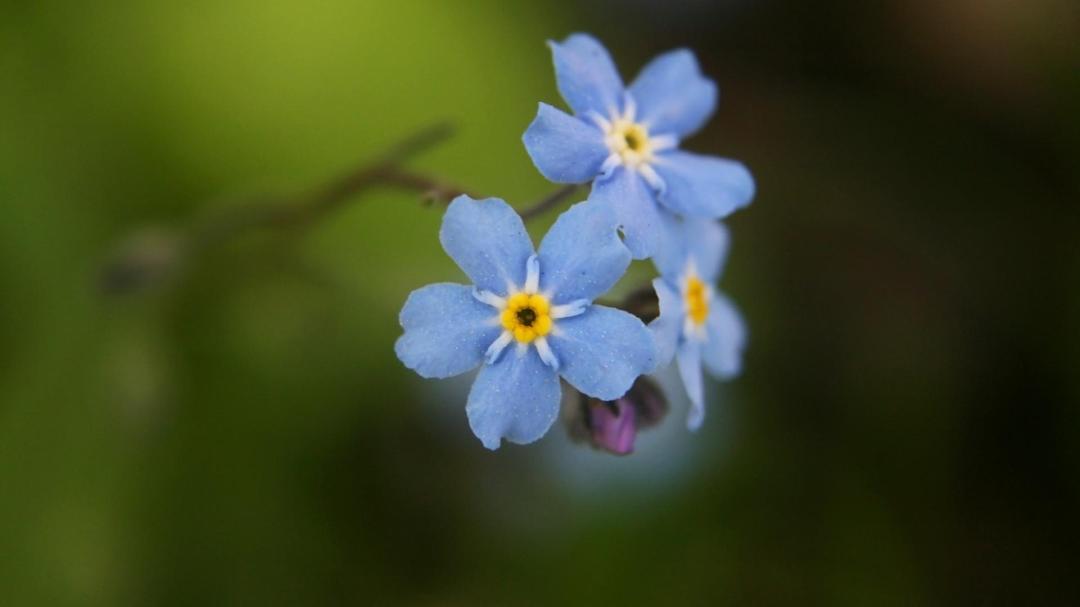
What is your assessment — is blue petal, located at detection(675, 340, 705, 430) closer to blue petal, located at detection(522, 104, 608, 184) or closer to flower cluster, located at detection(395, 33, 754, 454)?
flower cluster, located at detection(395, 33, 754, 454)

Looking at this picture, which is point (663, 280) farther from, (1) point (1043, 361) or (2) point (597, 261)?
(1) point (1043, 361)

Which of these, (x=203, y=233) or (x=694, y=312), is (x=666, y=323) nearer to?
(x=694, y=312)

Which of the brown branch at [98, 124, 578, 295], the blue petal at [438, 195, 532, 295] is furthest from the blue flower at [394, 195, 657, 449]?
the brown branch at [98, 124, 578, 295]

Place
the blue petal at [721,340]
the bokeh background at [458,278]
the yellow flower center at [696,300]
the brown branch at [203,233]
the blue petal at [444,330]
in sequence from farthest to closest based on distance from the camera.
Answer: the bokeh background at [458,278] → the brown branch at [203,233] → the blue petal at [721,340] → the yellow flower center at [696,300] → the blue petal at [444,330]

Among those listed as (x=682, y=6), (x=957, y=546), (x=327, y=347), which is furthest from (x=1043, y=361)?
(x=327, y=347)

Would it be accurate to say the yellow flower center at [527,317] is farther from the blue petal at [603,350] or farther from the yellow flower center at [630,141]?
the yellow flower center at [630,141]

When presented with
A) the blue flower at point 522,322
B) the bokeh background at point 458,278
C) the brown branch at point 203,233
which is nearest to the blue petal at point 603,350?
the blue flower at point 522,322
